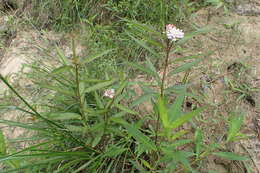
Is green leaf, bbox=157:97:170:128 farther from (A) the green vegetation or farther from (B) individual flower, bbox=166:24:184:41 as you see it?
(B) individual flower, bbox=166:24:184:41

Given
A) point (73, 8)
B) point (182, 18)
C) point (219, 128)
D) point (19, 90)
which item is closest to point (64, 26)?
point (73, 8)

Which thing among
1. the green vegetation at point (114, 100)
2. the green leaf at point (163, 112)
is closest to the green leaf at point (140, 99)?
the green vegetation at point (114, 100)

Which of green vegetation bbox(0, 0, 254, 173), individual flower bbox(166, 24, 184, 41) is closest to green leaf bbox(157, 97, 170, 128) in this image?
green vegetation bbox(0, 0, 254, 173)

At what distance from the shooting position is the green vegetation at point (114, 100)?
1124 millimetres

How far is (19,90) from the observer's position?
2.25 metres

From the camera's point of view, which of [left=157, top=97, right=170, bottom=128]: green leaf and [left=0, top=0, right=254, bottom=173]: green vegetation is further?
[left=0, top=0, right=254, bottom=173]: green vegetation

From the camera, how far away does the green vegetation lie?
1.12 m

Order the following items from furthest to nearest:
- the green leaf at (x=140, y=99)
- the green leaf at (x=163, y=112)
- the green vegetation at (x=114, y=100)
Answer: the green leaf at (x=140, y=99), the green vegetation at (x=114, y=100), the green leaf at (x=163, y=112)

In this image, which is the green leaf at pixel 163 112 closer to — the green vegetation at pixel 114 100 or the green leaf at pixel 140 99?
the green vegetation at pixel 114 100

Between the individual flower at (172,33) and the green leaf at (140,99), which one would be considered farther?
the green leaf at (140,99)

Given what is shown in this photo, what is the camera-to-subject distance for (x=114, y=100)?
1291mm

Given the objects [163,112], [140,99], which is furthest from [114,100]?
[163,112]

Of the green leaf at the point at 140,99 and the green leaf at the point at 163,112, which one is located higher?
the green leaf at the point at 163,112

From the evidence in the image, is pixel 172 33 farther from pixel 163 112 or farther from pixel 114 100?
pixel 114 100
